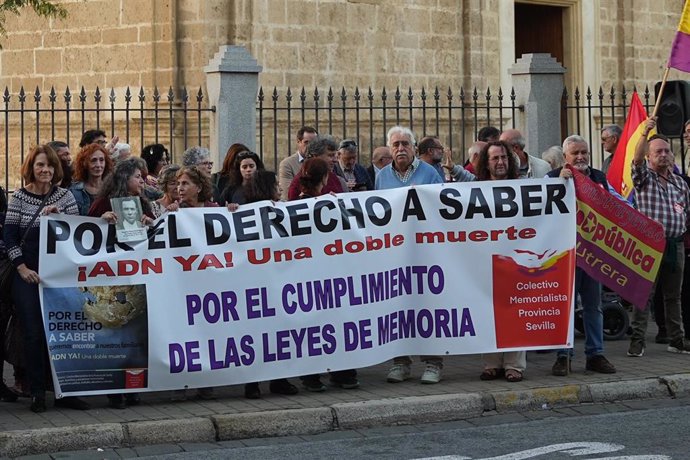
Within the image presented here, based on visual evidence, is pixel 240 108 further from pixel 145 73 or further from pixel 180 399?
pixel 180 399

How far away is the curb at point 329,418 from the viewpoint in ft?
29.2

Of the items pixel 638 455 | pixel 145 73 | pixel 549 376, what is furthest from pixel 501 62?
pixel 638 455

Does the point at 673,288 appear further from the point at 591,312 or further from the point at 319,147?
the point at 319,147

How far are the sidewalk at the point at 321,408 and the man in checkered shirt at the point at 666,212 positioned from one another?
0.68 m

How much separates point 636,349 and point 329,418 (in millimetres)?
3497

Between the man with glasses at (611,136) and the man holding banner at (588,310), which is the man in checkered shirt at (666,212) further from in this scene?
the man with glasses at (611,136)

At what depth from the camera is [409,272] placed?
10789mm

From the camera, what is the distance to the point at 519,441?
898 centimetres

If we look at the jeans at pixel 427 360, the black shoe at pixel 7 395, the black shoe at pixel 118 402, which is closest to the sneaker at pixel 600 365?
the jeans at pixel 427 360

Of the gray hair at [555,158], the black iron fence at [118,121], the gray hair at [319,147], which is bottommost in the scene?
the gray hair at [555,158]

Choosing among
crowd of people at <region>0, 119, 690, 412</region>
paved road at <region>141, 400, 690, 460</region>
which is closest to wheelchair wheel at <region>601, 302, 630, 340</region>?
crowd of people at <region>0, 119, 690, 412</region>

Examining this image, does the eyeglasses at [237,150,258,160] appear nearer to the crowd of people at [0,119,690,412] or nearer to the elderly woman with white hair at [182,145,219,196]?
the crowd of people at [0,119,690,412]

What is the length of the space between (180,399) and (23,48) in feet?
41.6

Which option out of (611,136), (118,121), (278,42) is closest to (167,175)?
(611,136)
